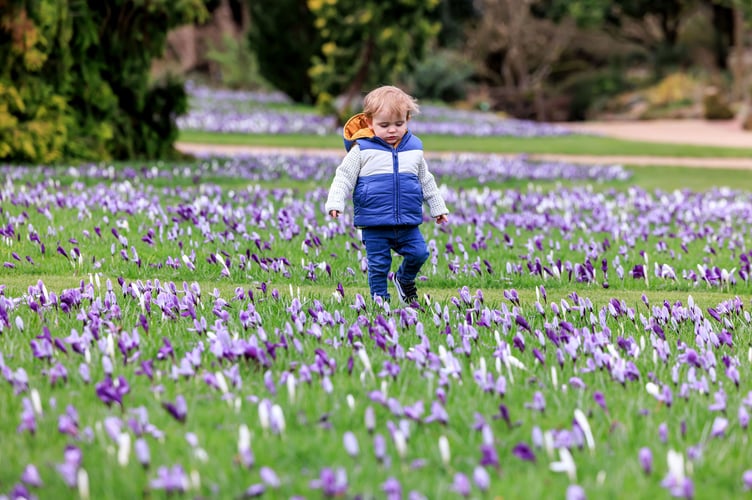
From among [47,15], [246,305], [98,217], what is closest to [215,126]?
[47,15]

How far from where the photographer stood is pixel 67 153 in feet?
49.3

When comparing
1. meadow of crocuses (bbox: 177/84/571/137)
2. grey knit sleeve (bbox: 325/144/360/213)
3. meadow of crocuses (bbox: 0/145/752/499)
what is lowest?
meadow of crocuses (bbox: 177/84/571/137)

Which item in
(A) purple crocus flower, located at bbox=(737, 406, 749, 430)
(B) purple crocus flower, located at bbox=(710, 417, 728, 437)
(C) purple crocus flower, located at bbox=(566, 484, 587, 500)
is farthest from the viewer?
(A) purple crocus flower, located at bbox=(737, 406, 749, 430)

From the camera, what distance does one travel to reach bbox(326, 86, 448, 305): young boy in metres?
6.18

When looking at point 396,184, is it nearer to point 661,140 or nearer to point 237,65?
point 661,140

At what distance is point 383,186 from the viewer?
6305 mm

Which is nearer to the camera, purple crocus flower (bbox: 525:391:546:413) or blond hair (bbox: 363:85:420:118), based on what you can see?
purple crocus flower (bbox: 525:391:546:413)

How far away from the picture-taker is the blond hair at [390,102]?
602 cm

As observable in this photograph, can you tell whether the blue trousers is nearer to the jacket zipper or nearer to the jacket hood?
the jacket zipper

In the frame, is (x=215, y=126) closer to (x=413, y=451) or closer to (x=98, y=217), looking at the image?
(x=98, y=217)

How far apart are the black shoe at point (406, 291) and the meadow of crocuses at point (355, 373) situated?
0.44 ft

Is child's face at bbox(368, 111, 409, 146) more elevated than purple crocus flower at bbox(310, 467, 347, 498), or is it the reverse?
child's face at bbox(368, 111, 409, 146)

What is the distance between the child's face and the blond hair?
25 mm

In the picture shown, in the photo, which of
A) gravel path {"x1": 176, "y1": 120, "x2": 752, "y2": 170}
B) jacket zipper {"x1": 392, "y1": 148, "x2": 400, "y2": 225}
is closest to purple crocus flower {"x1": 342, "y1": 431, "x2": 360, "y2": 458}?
jacket zipper {"x1": 392, "y1": 148, "x2": 400, "y2": 225}
